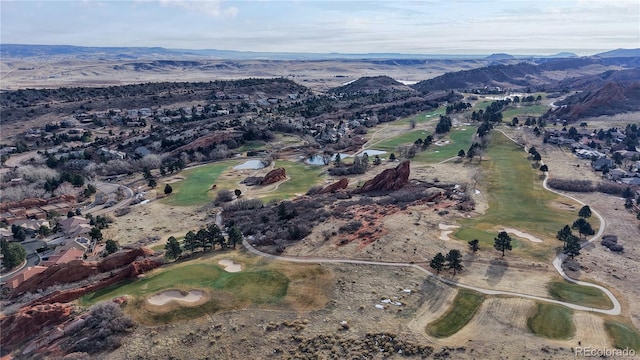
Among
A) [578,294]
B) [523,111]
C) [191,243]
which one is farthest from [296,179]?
[523,111]

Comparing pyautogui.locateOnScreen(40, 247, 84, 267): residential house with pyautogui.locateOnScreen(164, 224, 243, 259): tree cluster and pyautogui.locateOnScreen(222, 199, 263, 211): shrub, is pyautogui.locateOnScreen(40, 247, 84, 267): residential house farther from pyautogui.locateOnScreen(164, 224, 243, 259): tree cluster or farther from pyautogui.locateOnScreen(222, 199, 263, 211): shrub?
pyautogui.locateOnScreen(222, 199, 263, 211): shrub

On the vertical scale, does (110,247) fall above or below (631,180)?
below

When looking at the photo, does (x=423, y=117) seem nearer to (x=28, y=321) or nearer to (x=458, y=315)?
(x=458, y=315)

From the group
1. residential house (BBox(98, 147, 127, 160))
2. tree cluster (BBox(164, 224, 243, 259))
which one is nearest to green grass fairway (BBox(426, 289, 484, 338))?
tree cluster (BBox(164, 224, 243, 259))

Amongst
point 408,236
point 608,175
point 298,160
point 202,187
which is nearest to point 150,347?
point 408,236

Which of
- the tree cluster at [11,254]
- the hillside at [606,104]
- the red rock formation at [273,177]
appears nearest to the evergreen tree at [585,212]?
the red rock formation at [273,177]

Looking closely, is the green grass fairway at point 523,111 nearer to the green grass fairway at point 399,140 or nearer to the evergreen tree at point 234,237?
the green grass fairway at point 399,140
